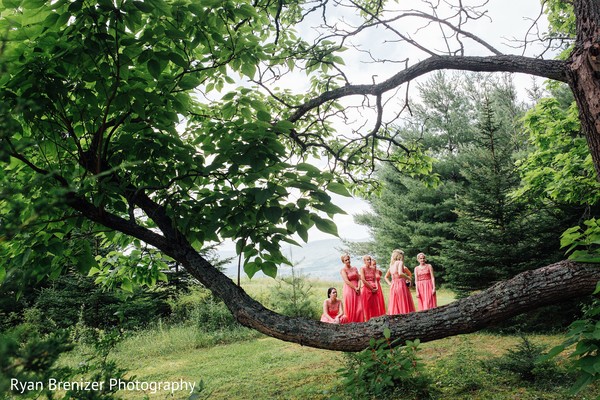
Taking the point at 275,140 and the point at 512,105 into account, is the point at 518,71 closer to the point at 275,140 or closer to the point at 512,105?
the point at 275,140

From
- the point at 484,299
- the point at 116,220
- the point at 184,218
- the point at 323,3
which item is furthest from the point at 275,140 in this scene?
the point at 323,3

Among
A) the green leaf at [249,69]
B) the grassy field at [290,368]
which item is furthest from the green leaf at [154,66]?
the grassy field at [290,368]

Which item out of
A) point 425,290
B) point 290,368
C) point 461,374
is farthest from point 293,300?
point 461,374

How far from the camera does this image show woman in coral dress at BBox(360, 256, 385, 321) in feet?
31.9

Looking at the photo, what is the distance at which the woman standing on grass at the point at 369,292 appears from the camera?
31.9 ft

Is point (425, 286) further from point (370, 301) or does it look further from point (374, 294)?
point (370, 301)

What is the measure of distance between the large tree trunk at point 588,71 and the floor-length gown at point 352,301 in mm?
7169

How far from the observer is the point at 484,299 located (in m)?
2.76

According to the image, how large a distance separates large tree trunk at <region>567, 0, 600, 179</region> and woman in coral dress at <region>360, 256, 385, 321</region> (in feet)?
23.0

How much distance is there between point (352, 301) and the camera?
9867 mm

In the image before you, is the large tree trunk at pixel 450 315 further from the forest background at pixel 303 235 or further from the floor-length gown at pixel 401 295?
the floor-length gown at pixel 401 295

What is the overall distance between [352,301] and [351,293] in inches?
7.8

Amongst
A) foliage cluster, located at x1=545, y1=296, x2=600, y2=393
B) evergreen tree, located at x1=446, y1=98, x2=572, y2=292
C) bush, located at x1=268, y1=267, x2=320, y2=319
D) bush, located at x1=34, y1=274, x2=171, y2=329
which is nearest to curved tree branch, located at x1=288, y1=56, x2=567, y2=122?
foliage cluster, located at x1=545, y1=296, x2=600, y2=393

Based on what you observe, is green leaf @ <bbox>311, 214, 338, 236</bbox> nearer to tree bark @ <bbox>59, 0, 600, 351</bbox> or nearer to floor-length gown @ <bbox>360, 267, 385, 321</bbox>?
tree bark @ <bbox>59, 0, 600, 351</bbox>
